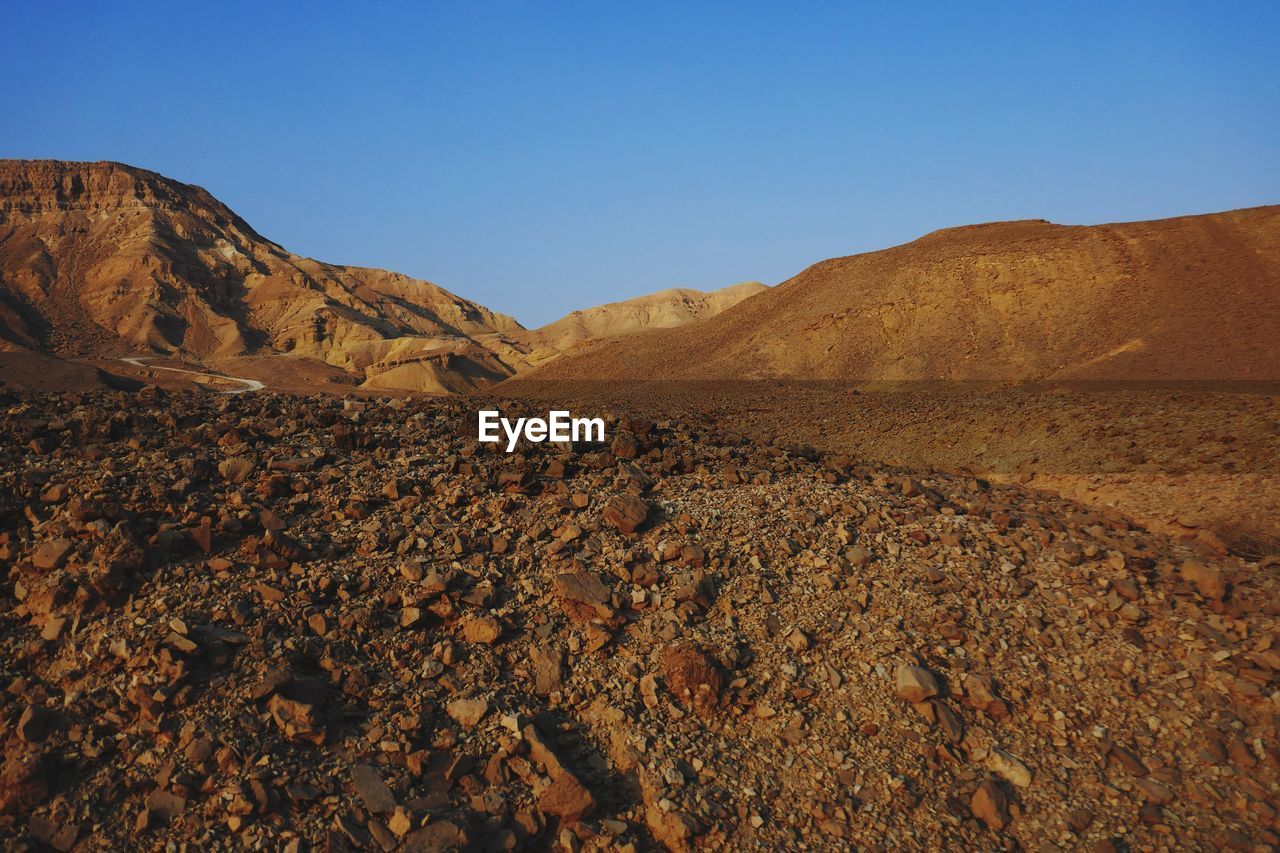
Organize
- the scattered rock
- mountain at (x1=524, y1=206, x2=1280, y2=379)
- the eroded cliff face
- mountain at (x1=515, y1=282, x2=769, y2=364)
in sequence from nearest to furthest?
the scattered rock
mountain at (x1=524, y1=206, x2=1280, y2=379)
the eroded cliff face
mountain at (x1=515, y1=282, x2=769, y2=364)

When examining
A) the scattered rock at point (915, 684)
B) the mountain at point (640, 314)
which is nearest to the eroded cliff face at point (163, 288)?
the mountain at point (640, 314)

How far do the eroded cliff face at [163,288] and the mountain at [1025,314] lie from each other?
1985 cm

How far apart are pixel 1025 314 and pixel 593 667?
23478 mm

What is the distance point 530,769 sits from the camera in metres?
5.22

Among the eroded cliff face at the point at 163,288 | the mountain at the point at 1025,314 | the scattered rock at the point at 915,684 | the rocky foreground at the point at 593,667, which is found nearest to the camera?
the rocky foreground at the point at 593,667

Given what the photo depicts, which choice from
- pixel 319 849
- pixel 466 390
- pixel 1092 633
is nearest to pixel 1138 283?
pixel 1092 633

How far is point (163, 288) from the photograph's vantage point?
53250 millimetres

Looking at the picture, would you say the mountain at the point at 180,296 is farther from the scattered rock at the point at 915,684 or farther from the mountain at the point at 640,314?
the scattered rock at the point at 915,684

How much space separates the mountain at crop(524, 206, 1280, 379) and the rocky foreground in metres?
15.7

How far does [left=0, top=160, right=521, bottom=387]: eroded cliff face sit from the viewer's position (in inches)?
1941

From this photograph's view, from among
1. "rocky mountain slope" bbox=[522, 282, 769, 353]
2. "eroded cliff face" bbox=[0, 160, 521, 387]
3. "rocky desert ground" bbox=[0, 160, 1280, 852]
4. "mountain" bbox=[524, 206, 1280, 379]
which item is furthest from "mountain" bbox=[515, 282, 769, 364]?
"rocky desert ground" bbox=[0, 160, 1280, 852]

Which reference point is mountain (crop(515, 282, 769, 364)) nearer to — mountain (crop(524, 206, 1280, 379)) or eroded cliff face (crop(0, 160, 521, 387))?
eroded cliff face (crop(0, 160, 521, 387))

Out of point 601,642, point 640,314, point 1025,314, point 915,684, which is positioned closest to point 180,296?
point 640,314

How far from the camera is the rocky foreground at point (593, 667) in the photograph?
5.00m
